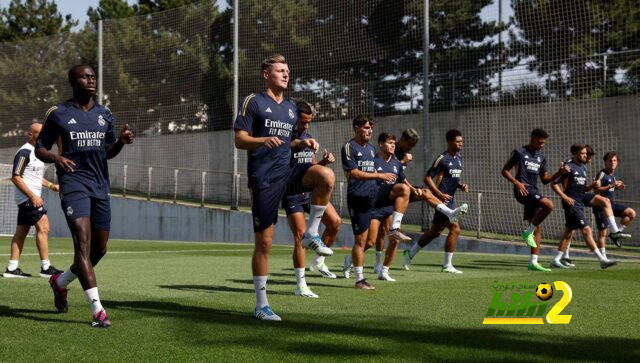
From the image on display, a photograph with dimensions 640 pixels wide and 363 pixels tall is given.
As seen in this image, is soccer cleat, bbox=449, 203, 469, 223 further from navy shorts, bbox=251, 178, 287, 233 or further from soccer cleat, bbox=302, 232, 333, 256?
navy shorts, bbox=251, 178, 287, 233

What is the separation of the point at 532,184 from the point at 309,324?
8487mm

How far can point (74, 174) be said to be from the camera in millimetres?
6941

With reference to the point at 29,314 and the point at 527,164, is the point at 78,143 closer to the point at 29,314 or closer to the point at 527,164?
the point at 29,314

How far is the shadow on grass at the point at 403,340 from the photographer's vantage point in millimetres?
5383

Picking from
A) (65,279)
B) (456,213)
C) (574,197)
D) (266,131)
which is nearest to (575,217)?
(574,197)

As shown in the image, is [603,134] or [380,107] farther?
[380,107]

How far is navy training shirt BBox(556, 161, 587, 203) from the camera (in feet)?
49.1

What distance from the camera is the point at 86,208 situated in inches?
270

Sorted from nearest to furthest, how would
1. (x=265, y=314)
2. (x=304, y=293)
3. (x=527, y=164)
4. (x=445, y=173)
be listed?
(x=265, y=314) < (x=304, y=293) < (x=445, y=173) < (x=527, y=164)

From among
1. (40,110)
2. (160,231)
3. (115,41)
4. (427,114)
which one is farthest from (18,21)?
(427,114)

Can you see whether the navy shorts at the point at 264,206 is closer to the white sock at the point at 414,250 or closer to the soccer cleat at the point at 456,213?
the soccer cleat at the point at 456,213

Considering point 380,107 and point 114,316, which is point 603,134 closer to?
point 380,107

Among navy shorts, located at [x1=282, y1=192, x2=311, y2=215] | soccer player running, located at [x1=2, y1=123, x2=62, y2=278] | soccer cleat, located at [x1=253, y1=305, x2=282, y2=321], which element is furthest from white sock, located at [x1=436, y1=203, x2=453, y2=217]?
soccer cleat, located at [x1=253, y1=305, x2=282, y2=321]

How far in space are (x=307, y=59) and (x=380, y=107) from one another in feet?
10.6
